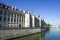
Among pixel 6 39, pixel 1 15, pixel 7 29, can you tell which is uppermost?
pixel 1 15

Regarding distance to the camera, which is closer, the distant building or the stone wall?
the stone wall

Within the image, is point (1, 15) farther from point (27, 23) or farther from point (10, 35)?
point (27, 23)

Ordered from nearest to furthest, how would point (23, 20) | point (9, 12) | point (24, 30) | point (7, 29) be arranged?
point (7, 29) → point (24, 30) → point (9, 12) → point (23, 20)

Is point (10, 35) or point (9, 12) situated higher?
point (9, 12)

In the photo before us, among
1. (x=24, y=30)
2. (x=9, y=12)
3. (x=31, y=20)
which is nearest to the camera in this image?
(x=24, y=30)

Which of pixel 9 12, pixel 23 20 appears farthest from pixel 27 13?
pixel 9 12

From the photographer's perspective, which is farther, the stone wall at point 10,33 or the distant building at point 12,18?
the distant building at point 12,18

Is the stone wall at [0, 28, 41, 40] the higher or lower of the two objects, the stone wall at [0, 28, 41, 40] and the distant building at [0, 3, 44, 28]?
the lower

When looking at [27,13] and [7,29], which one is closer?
[7,29]

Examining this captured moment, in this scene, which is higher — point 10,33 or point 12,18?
point 12,18

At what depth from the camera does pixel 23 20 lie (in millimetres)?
54438

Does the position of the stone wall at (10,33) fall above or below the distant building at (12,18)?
below

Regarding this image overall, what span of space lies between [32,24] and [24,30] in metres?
24.4

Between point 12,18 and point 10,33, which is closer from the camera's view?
point 10,33
